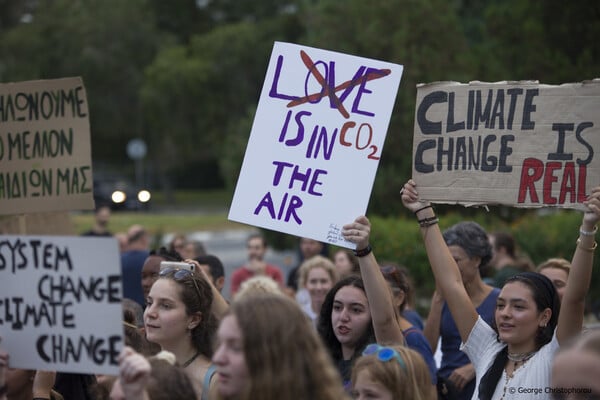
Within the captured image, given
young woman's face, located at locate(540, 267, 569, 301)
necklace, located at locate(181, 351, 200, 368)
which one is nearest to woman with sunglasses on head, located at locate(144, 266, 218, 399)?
necklace, located at locate(181, 351, 200, 368)

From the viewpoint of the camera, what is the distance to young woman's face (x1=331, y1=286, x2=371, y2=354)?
5.05 m

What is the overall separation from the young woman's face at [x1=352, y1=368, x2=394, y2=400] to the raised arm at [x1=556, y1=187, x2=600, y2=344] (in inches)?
39.5

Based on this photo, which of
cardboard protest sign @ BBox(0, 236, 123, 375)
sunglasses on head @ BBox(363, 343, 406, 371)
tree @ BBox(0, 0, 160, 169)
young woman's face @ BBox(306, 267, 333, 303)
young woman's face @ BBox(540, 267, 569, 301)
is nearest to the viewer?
cardboard protest sign @ BBox(0, 236, 123, 375)

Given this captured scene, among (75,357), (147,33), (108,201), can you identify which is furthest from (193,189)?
(75,357)

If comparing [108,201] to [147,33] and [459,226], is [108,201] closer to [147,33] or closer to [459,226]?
[147,33]

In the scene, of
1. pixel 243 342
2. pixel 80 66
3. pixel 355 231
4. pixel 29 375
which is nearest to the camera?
pixel 243 342

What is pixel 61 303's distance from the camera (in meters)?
3.68

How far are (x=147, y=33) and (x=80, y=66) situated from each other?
3599 millimetres

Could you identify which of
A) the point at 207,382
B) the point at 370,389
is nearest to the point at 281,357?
the point at 370,389

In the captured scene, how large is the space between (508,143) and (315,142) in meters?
0.95

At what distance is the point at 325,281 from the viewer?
7648mm

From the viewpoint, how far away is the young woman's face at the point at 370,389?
3.63 meters

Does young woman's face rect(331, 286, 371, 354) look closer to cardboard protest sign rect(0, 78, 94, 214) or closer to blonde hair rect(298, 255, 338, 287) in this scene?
cardboard protest sign rect(0, 78, 94, 214)

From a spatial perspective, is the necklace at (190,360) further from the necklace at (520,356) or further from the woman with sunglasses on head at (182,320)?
the necklace at (520,356)
